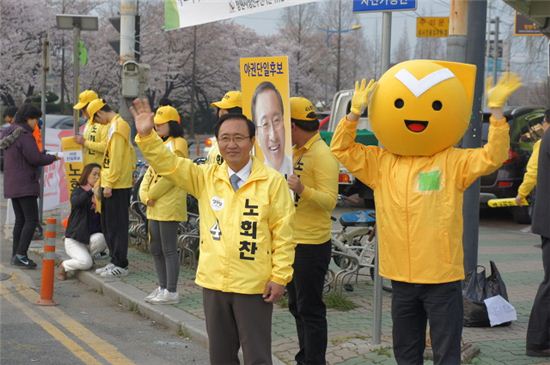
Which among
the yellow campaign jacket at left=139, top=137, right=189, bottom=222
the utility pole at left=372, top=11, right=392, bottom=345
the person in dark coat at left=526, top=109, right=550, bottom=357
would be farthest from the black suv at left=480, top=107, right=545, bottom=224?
the utility pole at left=372, top=11, right=392, bottom=345

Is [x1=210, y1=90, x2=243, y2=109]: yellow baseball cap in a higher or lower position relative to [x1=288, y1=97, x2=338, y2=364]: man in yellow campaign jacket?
higher

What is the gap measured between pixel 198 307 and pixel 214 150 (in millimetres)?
1696

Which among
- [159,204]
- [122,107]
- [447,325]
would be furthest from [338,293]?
[122,107]

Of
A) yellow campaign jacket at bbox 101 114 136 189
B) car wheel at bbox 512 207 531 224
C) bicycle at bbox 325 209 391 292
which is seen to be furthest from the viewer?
car wheel at bbox 512 207 531 224

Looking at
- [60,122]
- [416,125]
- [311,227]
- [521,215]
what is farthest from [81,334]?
[60,122]

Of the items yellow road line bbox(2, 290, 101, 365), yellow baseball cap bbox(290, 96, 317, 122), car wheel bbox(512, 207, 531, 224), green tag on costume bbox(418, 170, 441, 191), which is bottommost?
yellow road line bbox(2, 290, 101, 365)

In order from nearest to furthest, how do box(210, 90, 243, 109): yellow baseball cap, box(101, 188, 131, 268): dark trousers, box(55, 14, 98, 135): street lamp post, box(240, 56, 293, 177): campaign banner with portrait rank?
box(240, 56, 293, 177): campaign banner with portrait → box(210, 90, 243, 109): yellow baseball cap → box(101, 188, 131, 268): dark trousers → box(55, 14, 98, 135): street lamp post

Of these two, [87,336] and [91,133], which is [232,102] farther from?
[91,133]

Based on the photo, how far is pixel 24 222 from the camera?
1048cm

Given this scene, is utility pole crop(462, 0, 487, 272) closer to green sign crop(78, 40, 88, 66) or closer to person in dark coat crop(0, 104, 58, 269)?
person in dark coat crop(0, 104, 58, 269)

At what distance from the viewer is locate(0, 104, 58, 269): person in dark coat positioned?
10328 millimetres

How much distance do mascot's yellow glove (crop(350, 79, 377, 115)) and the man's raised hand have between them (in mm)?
1152

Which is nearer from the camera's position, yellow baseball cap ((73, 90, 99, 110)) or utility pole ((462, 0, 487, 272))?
utility pole ((462, 0, 487, 272))

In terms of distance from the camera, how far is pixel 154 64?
151 ft
